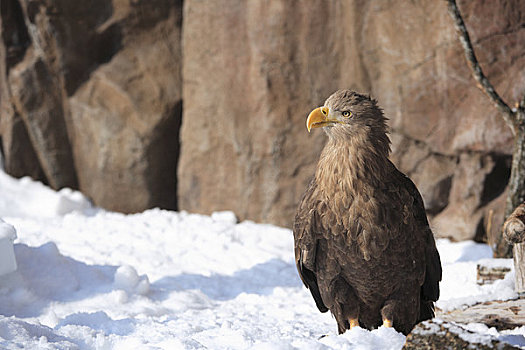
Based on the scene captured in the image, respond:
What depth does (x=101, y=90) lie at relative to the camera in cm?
673

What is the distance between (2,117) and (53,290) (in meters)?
3.87

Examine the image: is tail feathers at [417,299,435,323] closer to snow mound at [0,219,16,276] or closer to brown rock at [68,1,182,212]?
snow mound at [0,219,16,276]

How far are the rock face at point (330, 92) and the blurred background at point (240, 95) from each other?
0.01 m

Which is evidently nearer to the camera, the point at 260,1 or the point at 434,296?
the point at 434,296

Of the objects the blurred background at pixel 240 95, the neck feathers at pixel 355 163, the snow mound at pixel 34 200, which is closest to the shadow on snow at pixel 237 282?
the blurred background at pixel 240 95

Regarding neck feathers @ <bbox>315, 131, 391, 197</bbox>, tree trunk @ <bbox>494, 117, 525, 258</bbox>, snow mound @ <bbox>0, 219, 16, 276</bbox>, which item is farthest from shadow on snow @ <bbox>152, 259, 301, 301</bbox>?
neck feathers @ <bbox>315, 131, 391, 197</bbox>

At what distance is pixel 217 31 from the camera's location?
6.08 metres

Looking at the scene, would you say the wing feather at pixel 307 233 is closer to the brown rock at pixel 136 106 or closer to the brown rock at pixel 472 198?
the brown rock at pixel 472 198

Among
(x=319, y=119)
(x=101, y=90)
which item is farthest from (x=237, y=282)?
(x=101, y=90)

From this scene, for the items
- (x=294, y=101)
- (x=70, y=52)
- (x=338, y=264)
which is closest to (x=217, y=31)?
(x=294, y=101)

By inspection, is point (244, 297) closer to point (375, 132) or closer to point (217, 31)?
point (375, 132)

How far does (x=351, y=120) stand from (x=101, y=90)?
464cm

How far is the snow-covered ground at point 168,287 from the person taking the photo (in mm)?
2850

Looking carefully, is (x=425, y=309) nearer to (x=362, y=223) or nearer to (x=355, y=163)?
(x=362, y=223)
